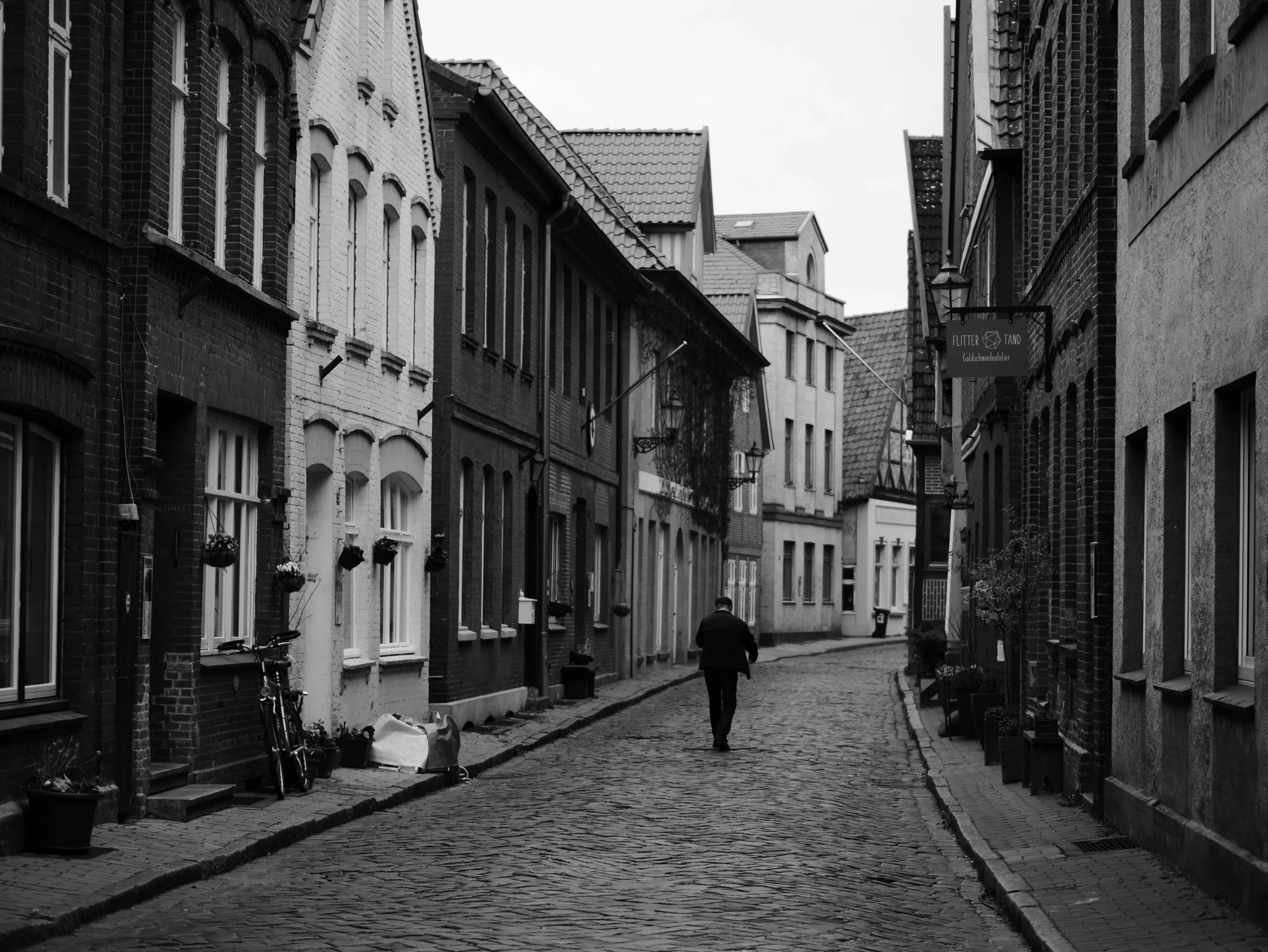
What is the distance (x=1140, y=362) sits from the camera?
510 inches

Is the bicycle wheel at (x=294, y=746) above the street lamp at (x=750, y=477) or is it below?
below

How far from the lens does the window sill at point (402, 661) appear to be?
19.7m

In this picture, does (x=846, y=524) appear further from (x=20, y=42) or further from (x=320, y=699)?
(x=20, y=42)

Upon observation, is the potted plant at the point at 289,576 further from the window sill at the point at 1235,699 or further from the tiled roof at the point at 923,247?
the tiled roof at the point at 923,247

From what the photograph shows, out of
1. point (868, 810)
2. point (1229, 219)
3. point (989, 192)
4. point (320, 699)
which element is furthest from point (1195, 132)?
point (989, 192)

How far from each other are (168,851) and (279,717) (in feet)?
11.1

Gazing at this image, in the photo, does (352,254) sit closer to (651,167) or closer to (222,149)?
(222,149)

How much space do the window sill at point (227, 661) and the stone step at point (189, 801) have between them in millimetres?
877

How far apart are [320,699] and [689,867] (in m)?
6.80

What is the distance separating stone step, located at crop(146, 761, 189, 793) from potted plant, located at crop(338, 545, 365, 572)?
4.22 meters

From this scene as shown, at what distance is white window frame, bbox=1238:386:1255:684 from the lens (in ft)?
33.4

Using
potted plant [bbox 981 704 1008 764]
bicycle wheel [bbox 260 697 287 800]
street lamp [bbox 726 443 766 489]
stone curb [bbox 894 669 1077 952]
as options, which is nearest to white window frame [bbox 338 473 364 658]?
bicycle wheel [bbox 260 697 287 800]

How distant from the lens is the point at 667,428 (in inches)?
1345

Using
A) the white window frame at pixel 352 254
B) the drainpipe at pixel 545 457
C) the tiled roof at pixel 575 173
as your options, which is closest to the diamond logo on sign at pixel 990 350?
the white window frame at pixel 352 254
